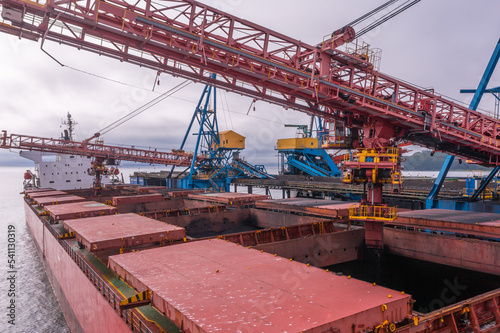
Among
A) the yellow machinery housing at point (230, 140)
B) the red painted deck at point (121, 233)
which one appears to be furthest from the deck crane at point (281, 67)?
the yellow machinery housing at point (230, 140)

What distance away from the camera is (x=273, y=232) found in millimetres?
18328

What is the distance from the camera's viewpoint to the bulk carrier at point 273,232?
6414mm

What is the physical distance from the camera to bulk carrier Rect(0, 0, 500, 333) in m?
6.41

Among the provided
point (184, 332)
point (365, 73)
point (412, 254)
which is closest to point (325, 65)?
point (365, 73)

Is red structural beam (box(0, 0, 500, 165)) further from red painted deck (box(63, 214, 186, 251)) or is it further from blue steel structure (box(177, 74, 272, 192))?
blue steel structure (box(177, 74, 272, 192))

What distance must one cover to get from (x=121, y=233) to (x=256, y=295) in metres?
8.27

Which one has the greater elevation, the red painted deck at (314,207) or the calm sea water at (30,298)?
the red painted deck at (314,207)

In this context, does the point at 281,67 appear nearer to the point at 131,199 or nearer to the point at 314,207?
the point at 314,207

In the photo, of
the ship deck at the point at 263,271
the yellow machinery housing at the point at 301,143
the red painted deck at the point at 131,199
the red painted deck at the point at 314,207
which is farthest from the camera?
the yellow machinery housing at the point at 301,143

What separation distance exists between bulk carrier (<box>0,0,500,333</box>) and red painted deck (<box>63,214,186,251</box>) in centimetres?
7

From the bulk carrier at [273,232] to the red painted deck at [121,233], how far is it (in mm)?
72

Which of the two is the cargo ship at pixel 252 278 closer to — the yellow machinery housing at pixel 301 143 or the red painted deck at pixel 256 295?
the red painted deck at pixel 256 295

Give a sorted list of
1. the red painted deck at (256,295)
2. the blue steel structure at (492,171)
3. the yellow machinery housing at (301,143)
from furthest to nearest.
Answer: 1. the yellow machinery housing at (301,143)
2. the blue steel structure at (492,171)
3. the red painted deck at (256,295)

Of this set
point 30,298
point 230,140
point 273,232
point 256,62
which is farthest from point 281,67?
point 230,140
